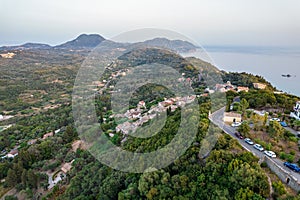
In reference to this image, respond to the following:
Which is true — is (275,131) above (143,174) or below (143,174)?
above

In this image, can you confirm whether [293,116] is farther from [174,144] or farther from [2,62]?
[2,62]

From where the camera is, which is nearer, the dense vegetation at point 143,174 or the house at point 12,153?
the dense vegetation at point 143,174

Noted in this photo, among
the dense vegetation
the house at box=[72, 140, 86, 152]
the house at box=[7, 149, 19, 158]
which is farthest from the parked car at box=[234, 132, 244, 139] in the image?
the house at box=[7, 149, 19, 158]

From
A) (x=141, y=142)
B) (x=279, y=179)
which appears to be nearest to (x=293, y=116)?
(x=279, y=179)

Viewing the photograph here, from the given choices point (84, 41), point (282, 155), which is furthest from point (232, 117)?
point (84, 41)

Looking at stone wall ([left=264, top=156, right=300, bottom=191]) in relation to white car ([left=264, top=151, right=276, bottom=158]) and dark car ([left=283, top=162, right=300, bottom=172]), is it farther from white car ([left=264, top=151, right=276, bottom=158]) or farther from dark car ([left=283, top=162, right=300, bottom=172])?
white car ([left=264, top=151, right=276, bottom=158])

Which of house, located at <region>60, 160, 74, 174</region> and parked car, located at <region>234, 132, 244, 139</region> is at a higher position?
parked car, located at <region>234, 132, 244, 139</region>

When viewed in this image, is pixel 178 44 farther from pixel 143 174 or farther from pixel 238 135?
pixel 143 174

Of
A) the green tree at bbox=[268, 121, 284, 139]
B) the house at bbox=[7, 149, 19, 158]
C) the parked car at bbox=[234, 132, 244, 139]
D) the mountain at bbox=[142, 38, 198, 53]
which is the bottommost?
the house at bbox=[7, 149, 19, 158]

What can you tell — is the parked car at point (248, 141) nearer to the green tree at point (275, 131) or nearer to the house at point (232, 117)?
the green tree at point (275, 131)

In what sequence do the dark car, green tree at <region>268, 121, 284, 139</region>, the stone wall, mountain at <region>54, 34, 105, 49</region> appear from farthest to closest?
mountain at <region>54, 34, 105, 49</region> < green tree at <region>268, 121, 284, 139</region> < the dark car < the stone wall

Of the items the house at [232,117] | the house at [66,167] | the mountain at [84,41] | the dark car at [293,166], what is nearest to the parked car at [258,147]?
the dark car at [293,166]
